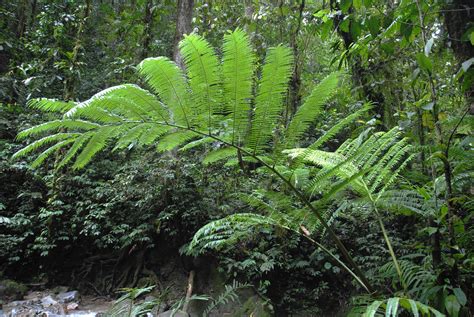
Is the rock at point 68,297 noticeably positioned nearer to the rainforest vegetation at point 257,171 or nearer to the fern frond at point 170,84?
the rainforest vegetation at point 257,171

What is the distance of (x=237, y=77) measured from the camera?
4.93ft

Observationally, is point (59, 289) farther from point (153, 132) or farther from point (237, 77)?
point (237, 77)

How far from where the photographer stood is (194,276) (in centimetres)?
543

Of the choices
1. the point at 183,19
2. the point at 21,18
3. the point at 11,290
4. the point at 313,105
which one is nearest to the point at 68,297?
the point at 11,290

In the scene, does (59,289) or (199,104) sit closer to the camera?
(199,104)

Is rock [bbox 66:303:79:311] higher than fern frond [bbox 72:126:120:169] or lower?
lower

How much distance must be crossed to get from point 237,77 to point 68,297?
215 inches

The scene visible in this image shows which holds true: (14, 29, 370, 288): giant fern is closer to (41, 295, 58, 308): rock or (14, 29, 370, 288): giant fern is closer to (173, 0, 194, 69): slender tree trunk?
(41, 295, 58, 308): rock

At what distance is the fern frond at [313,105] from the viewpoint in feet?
5.17

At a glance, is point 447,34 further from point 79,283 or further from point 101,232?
point 79,283

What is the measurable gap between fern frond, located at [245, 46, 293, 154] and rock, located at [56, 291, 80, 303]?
520cm

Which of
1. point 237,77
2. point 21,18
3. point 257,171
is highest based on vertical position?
point 21,18

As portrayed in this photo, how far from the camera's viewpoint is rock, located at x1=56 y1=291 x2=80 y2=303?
5418 mm

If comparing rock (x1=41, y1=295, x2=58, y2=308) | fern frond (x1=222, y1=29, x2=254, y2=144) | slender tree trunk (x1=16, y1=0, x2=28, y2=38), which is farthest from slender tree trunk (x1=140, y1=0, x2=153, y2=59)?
fern frond (x1=222, y1=29, x2=254, y2=144)
